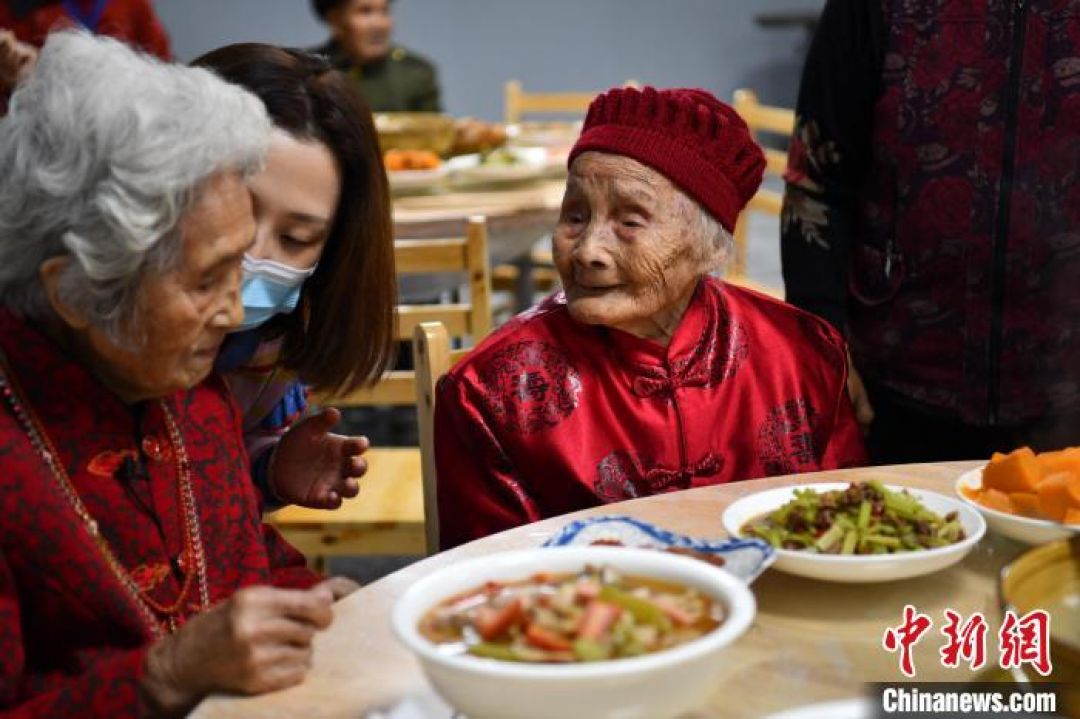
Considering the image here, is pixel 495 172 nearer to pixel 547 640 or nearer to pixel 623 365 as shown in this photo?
pixel 623 365

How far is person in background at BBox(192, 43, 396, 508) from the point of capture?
73.2 inches

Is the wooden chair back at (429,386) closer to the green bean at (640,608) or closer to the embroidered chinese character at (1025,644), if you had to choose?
the green bean at (640,608)

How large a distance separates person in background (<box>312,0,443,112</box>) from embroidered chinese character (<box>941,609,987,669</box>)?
4602mm

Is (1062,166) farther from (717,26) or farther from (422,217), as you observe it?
(717,26)

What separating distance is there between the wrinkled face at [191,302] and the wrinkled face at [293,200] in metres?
0.45

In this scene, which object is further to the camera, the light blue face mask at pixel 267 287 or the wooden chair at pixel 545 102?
the wooden chair at pixel 545 102

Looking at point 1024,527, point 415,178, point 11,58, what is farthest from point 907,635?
point 415,178

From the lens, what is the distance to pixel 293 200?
186 cm

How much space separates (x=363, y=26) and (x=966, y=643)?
15.6 feet

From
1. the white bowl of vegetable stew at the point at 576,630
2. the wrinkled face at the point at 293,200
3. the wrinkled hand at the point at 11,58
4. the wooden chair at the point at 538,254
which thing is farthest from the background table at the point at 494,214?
the white bowl of vegetable stew at the point at 576,630

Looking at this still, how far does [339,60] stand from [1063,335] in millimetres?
4138

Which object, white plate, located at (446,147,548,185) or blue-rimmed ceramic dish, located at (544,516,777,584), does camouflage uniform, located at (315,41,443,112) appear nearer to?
white plate, located at (446,147,548,185)

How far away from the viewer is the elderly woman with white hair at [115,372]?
1.23 m

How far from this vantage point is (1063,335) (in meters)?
2.20
